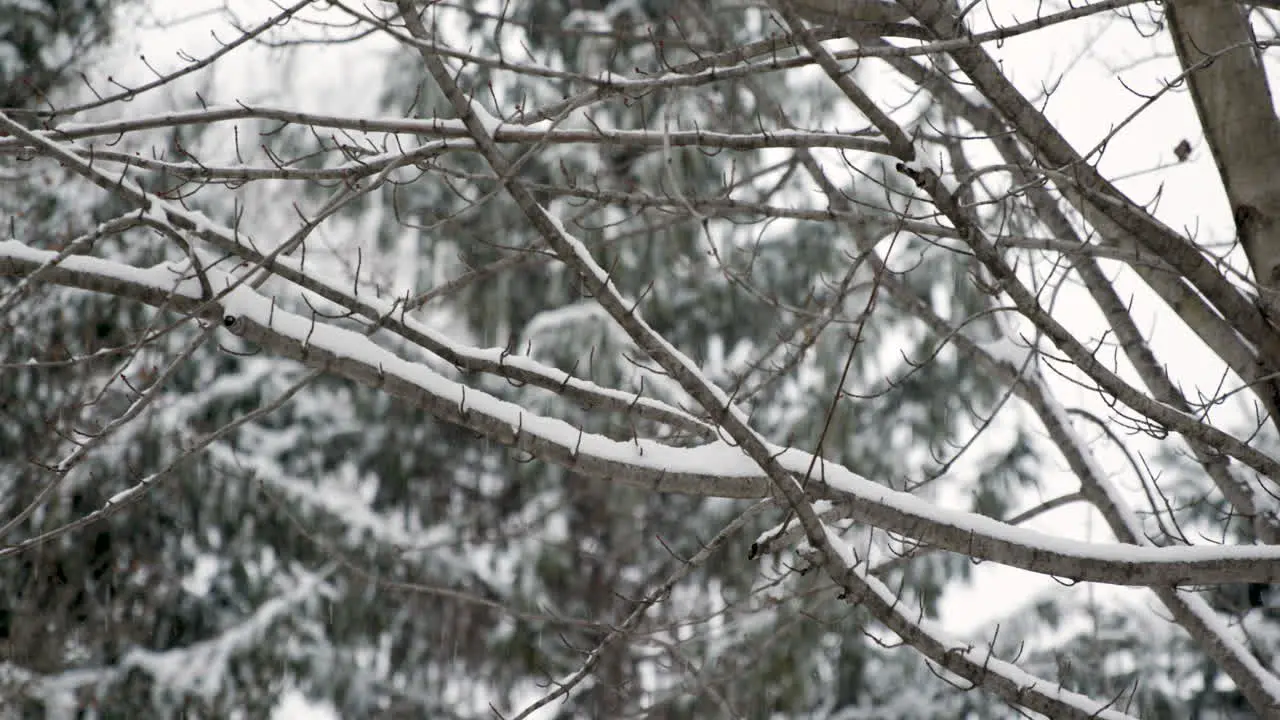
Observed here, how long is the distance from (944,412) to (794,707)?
8.41 ft

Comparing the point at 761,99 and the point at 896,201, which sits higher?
the point at 896,201

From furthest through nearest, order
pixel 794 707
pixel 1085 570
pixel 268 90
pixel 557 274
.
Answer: pixel 268 90, pixel 557 274, pixel 794 707, pixel 1085 570

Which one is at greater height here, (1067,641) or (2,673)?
(1067,641)

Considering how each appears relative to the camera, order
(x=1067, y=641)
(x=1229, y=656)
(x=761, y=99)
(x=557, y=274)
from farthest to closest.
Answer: (x=557, y=274) → (x=1067, y=641) → (x=761, y=99) → (x=1229, y=656)

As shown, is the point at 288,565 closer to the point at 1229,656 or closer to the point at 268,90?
the point at 268,90

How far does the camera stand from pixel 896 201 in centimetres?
757

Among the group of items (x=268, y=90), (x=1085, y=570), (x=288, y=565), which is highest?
(x=268, y=90)

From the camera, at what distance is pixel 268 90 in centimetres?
1127

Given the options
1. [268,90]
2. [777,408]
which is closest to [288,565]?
[777,408]

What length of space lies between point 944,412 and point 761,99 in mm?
5226

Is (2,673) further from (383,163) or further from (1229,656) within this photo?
(1229,656)

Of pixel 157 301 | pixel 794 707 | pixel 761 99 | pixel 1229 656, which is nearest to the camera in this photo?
pixel 157 301

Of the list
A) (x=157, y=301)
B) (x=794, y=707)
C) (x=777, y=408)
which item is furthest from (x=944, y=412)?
(x=157, y=301)

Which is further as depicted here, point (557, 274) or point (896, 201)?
point (557, 274)
